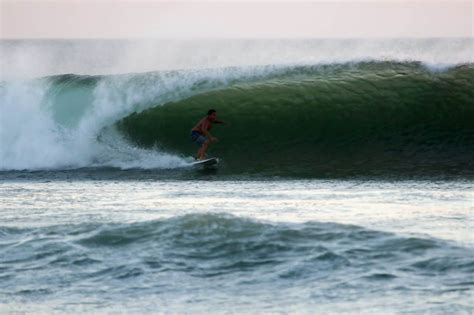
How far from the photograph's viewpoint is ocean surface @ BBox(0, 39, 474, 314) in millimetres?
9539

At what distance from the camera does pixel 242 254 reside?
10711mm

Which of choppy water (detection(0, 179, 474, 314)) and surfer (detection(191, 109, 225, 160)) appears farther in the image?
surfer (detection(191, 109, 225, 160))

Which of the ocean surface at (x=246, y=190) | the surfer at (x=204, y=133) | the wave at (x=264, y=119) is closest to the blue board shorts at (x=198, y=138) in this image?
the surfer at (x=204, y=133)

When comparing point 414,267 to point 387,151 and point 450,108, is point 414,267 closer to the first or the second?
point 387,151

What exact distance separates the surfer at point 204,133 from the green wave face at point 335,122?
537 mm

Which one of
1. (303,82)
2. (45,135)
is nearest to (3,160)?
(45,135)

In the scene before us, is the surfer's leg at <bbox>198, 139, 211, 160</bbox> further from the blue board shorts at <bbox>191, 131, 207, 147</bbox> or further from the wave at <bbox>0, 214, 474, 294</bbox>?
the wave at <bbox>0, 214, 474, 294</bbox>

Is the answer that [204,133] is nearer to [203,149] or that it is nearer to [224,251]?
[203,149]

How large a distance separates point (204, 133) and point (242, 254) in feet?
31.3

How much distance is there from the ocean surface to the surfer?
503 millimetres

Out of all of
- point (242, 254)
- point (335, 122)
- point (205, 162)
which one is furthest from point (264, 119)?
point (242, 254)

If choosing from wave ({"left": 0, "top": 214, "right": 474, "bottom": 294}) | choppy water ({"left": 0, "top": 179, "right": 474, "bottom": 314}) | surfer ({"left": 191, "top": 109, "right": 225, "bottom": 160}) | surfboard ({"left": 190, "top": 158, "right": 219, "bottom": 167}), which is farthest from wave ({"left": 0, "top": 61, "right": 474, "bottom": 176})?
wave ({"left": 0, "top": 214, "right": 474, "bottom": 294})

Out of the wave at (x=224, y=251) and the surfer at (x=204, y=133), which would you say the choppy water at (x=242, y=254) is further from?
the surfer at (x=204, y=133)

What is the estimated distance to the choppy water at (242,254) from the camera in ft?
30.0
